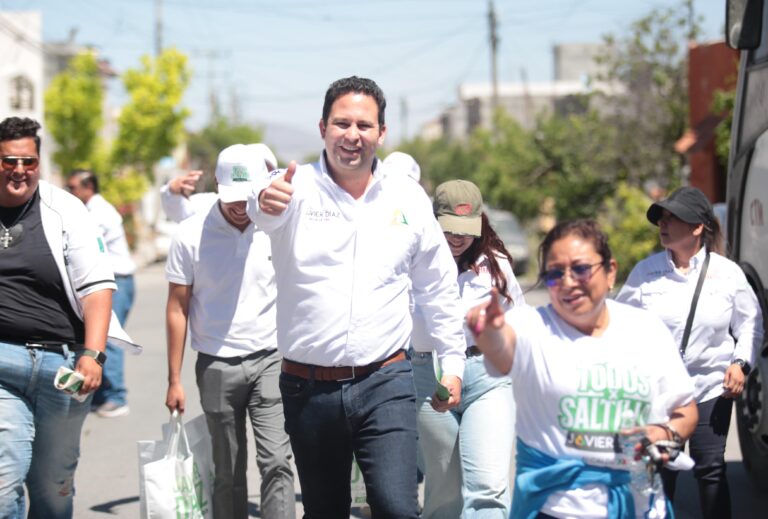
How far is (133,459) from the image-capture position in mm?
8148

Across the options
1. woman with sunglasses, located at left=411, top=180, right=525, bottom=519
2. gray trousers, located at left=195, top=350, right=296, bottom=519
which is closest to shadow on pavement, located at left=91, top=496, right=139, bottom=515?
gray trousers, located at left=195, top=350, right=296, bottom=519

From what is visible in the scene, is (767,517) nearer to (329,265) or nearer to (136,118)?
(329,265)

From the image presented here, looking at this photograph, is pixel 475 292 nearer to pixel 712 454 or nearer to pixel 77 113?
pixel 712 454

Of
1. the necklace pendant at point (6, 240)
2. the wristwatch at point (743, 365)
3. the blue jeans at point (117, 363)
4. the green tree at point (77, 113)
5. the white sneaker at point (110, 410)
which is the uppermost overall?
the green tree at point (77, 113)

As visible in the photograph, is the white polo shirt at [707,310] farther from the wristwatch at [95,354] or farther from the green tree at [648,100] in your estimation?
the green tree at [648,100]

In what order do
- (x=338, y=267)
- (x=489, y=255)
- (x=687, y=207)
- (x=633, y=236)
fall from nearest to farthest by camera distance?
1. (x=338, y=267)
2. (x=687, y=207)
3. (x=489, y=255)
4. (x=633, y=236)

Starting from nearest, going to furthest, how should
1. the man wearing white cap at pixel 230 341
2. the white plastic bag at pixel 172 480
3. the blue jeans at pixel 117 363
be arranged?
the white plastic bag at pixel 172 480 → the man wearing white cap at pixel 230 341 → the blue jeans at pixel 117 363

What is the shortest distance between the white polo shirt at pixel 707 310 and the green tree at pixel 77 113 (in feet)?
110

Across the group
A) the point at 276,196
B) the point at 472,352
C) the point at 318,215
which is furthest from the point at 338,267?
the point at 472,352

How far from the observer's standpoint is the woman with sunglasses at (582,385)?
343 cm

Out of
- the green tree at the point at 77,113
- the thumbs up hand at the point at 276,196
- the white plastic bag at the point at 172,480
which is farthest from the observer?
the green tree at the point at 77,113

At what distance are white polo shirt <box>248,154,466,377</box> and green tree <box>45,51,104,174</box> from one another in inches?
1341

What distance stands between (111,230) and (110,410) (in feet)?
5.26

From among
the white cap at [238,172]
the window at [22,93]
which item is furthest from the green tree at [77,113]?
the white cap at [238,172]
